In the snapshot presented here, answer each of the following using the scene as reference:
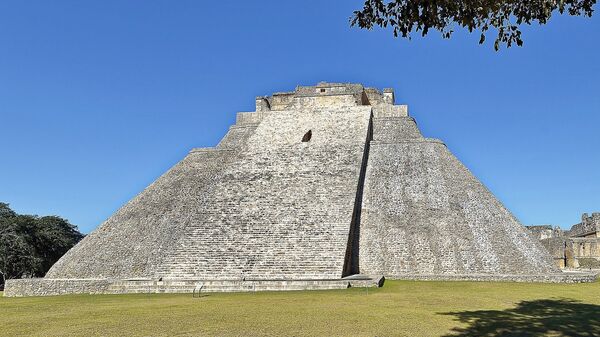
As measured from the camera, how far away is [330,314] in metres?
8.63

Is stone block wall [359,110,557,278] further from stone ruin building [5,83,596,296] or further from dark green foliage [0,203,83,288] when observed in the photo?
dark green foliage [0,203,83,288]

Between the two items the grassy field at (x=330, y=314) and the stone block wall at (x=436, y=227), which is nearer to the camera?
the grassy field at (x=330, y=314)

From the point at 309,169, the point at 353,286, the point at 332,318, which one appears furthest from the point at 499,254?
the point at 332,318

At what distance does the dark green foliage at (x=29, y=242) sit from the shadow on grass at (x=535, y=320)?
82.8 feet

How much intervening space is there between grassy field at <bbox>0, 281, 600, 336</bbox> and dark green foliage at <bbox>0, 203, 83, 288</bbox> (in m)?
17.5

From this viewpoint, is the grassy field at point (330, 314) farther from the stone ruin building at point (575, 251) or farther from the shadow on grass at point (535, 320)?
the stone ruin building at point (575, 251)

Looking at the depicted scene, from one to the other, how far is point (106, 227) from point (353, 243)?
847 centimetres

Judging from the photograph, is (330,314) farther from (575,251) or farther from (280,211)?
(575,251)

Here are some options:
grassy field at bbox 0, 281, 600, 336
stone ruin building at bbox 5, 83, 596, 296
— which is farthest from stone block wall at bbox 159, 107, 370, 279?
grassy field at bbox 0, 281, 600, 336

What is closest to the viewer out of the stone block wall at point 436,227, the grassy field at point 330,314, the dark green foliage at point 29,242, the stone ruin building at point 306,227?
the grassy field at point 330,314

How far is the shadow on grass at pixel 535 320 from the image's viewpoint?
6785 millimetres

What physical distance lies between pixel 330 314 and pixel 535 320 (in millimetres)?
3010

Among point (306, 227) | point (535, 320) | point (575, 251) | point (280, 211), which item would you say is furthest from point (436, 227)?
point (575, 251)

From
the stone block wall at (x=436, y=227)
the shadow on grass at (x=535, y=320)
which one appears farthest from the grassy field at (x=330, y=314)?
the stone block wall at (x=436, y=227)
